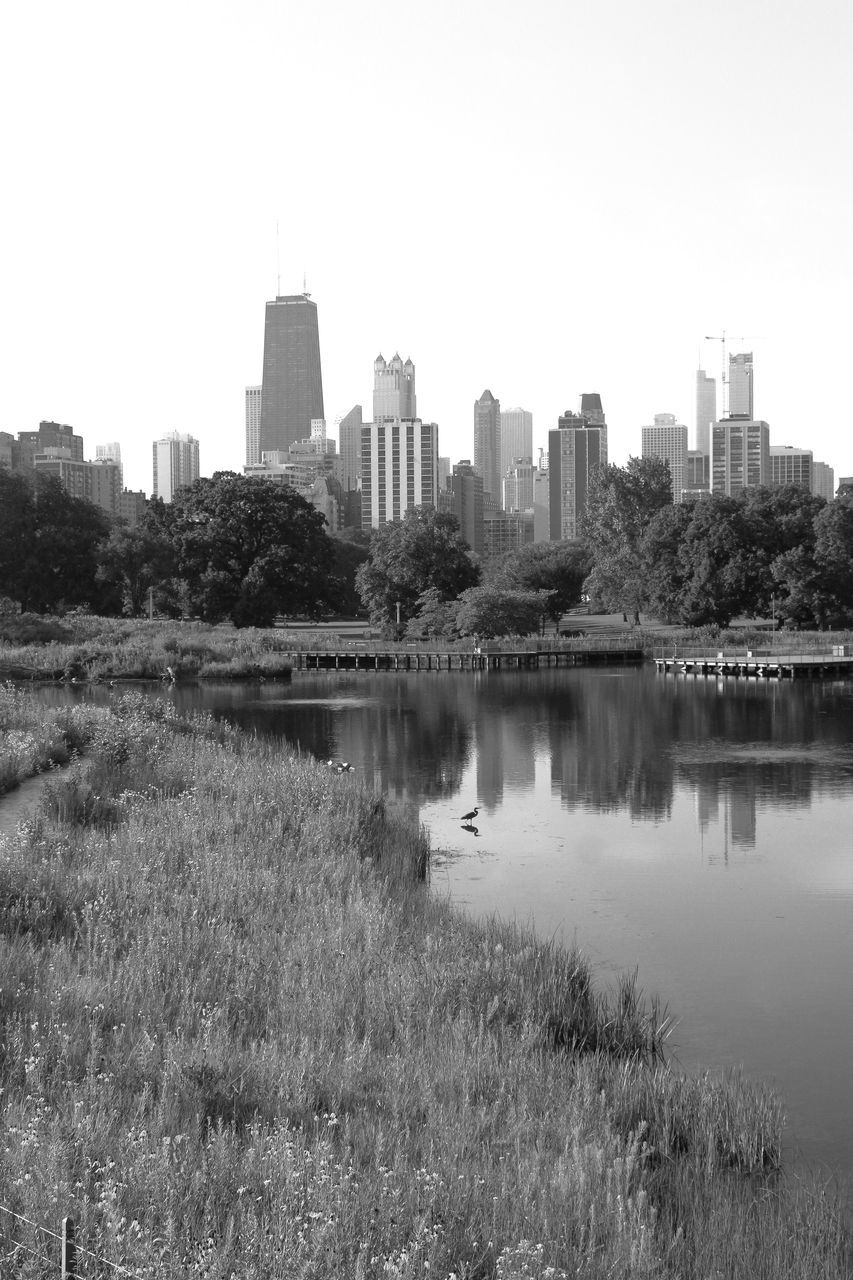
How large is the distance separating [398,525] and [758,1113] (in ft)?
260

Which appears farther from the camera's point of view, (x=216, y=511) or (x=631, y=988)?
(x=216, y=511)

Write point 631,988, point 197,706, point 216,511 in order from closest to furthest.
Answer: point 631,988
point 197,706
point 216,511

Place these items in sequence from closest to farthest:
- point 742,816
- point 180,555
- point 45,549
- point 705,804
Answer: point 742,816
point 705,804
point 180,555
point 45,549

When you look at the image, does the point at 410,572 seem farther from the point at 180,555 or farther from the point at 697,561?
the point at 697,561

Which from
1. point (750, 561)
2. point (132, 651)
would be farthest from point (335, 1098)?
point (750, 561)

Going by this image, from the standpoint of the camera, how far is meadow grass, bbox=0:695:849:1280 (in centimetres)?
596

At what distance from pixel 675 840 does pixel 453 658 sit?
49511 millimetres

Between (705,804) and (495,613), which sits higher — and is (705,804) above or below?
below

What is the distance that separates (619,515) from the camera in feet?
324

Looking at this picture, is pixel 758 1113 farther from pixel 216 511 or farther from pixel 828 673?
pixel 216 511

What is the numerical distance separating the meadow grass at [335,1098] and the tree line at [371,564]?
62658mm

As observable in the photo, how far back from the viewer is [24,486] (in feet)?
272

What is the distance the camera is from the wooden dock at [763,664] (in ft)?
207

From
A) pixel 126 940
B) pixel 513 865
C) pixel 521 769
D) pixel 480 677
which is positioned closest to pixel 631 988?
pixel 126 940
